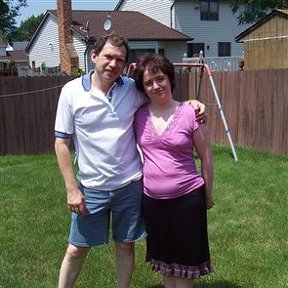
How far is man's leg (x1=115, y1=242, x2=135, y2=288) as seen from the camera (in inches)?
132

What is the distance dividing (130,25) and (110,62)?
1193 inches

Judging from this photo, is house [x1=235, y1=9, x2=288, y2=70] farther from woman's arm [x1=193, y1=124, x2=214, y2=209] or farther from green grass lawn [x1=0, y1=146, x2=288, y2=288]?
woman's arm [x1=193, y1=124, x2=214, y2=209]

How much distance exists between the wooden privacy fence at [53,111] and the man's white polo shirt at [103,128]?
6.56 m

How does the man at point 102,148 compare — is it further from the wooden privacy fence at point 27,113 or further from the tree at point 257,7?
the tree at point 257,7

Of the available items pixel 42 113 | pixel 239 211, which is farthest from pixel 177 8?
pixel 239 211

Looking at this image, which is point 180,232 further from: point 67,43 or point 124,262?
point 67,43

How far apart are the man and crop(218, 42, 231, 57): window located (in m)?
33.7

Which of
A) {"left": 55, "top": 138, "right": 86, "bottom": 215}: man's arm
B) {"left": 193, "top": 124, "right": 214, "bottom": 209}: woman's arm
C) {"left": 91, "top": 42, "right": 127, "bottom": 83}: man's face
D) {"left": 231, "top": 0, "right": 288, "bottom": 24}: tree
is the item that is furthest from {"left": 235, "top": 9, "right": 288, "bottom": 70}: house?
{"left": 55, "top": 138, "right": 86, "bottom": 215}: man's arm

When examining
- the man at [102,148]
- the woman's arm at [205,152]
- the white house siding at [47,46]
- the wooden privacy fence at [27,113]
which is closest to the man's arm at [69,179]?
the man at [102,148]

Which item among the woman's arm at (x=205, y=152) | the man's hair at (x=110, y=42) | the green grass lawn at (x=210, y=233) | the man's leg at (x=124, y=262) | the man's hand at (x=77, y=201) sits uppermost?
the man's hair at (x=110, y=42)

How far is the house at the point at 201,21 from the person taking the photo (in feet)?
111

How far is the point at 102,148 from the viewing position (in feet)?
10.2

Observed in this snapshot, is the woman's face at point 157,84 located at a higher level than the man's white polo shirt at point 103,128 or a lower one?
higher

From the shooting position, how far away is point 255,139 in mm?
9852
